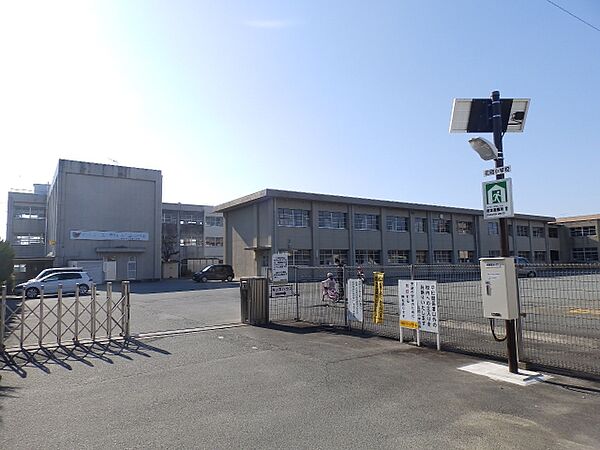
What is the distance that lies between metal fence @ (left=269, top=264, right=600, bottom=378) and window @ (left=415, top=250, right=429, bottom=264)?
37.5 meters

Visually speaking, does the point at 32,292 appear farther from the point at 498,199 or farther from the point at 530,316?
the point at 498,199

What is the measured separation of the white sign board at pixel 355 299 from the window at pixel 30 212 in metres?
57.2

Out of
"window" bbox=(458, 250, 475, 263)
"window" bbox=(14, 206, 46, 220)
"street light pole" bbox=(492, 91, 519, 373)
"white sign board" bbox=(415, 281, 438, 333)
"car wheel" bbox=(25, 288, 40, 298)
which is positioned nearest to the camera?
"street light pole" bbox=(492, 91, 519, 373)

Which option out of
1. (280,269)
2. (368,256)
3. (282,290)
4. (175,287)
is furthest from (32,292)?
(368,256)

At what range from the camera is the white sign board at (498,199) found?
23.7ft

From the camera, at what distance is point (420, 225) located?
1955 inches

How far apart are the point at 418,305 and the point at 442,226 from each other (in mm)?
45058

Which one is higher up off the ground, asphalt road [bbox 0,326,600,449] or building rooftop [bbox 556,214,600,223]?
building rooftop [bbox 556,214,600,223]

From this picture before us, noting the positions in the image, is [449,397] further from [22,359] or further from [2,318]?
[2,318]

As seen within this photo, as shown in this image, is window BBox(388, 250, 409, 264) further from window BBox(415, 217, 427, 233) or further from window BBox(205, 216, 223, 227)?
window BBox(205, 216, 223, 227)

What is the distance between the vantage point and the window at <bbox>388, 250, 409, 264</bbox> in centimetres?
4669

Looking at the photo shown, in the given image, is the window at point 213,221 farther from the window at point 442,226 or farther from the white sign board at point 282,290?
the white sign board at point 282,290

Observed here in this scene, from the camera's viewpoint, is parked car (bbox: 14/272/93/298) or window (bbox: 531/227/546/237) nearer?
parked car (bbox: 14/272/93/298)

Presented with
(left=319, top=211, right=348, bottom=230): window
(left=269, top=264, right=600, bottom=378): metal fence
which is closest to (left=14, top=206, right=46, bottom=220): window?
(left=319, top=211, right=348, bottom=230): window
